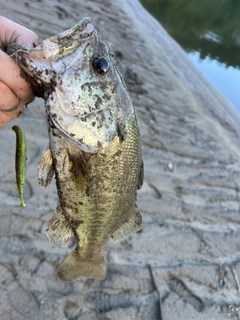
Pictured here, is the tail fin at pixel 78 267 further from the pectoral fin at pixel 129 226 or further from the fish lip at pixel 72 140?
the fish lip at pixel 72 140

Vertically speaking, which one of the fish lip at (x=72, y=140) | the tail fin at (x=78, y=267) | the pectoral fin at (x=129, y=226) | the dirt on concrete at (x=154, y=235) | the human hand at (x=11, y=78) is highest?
the human hand at (x=11, y=78)

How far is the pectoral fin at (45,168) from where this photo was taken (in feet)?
6.16

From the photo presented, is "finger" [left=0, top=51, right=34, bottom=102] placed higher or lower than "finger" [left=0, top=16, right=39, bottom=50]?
lower

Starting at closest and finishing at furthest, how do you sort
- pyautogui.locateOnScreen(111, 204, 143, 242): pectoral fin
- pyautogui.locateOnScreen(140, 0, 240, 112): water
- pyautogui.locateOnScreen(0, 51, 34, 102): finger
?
1. pyautogui.locateOnScreen(0, 51, 34, 102): finger
2. pyautogui.locateOnScreen(111, 204, 143, 242): pectoral fin
3. pyautogui.locateOnScreen(140, 0, 240, 112): water

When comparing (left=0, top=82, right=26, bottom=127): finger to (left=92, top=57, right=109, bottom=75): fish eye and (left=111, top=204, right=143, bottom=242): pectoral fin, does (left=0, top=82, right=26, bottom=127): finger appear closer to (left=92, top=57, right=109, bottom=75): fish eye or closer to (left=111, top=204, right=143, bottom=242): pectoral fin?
(left=92, top=57, right=109, bottom=75): fish eye

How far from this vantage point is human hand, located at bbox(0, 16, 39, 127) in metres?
1.58

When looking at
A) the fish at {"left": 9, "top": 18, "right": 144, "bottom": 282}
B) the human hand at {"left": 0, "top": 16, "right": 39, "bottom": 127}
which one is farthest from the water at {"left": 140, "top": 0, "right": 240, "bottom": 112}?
the human hand at {"left": 0, "top": 16, "right": 39, "bottom": 127}

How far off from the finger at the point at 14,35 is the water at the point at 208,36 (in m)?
7.37

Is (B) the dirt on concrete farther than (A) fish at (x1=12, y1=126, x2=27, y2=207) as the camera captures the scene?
Yes

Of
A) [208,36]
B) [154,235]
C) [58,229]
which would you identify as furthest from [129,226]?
[208,36]

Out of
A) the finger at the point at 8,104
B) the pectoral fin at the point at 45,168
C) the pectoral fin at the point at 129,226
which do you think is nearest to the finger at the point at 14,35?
the finger at the point at 8,104

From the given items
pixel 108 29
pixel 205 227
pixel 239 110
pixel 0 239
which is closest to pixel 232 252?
pixel 205 227

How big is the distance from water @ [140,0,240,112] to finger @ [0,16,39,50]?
737 cm

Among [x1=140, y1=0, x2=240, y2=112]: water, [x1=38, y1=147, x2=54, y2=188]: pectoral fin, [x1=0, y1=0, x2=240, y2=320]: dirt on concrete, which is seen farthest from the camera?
[x1=140, y1=0, x2=240, y2=112]: water
